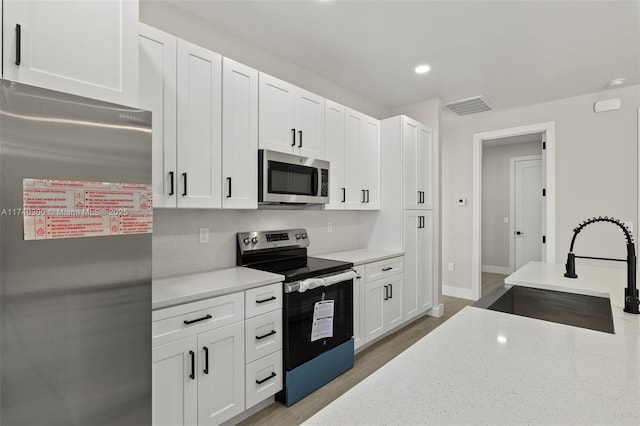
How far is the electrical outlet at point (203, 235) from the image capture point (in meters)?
2.27

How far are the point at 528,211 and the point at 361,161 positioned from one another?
455cm

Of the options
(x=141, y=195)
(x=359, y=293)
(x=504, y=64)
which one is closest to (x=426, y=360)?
(x=141, y=195)

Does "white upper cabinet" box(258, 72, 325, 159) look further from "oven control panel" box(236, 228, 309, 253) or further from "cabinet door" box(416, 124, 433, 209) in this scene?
"cabinet door" box(416, 124, 433, 209)

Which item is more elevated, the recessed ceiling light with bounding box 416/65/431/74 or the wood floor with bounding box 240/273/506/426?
the recessed ceiling light with bounding box 416/65/431/74

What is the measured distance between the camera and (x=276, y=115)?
2465 mm

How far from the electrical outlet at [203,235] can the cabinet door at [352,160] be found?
4.59 feet

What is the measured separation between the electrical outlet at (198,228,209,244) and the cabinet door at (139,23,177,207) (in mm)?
442

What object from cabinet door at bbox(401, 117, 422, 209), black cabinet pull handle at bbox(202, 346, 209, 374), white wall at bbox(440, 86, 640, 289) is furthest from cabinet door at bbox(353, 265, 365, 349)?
white wall at bbox(440, 86, 640, 289)

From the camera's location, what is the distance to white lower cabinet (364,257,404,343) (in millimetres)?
2990

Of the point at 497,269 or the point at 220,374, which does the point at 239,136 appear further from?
the point at 497,269

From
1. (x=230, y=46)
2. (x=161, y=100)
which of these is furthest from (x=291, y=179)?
(x=230, y=46)

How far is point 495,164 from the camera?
653 centimetres

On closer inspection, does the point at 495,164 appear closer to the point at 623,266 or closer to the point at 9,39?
the point at 623,266

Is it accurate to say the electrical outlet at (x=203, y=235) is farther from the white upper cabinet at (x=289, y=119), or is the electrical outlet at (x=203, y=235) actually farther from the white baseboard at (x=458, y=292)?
the white baseboard at (x=458, y=292)
